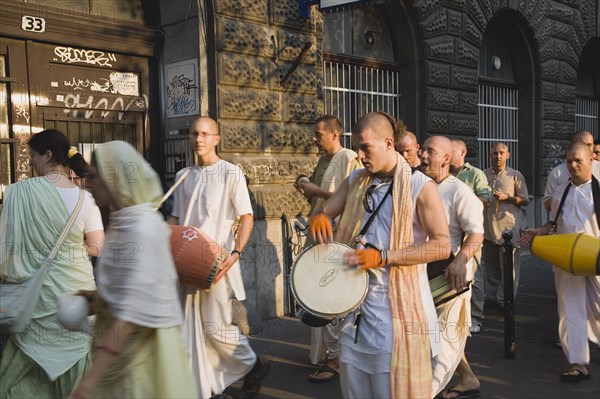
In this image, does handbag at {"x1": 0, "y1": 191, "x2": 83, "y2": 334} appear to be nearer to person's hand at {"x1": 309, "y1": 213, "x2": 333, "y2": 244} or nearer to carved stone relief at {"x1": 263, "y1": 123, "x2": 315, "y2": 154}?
person's hand at {"x1": 309, "y1": 213, "x2": 333, "y2": 244}

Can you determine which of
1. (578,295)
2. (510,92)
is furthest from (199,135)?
(510,92)

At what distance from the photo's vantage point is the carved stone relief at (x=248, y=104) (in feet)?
22.8

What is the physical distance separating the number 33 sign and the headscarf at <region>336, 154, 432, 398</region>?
401 centimetres

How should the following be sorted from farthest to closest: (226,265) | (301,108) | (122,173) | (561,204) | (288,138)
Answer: (301,108) → (288,138) → (561,204) → (226,265) → (122,173)

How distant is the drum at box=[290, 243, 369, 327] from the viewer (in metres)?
3.18

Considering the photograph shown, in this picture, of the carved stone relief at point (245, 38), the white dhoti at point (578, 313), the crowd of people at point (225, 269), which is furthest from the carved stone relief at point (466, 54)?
the white dhoti at point (578, 313)

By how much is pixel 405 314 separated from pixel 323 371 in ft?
7.81

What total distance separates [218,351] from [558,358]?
3220 millimetres

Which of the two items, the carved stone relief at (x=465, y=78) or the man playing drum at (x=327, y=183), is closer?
the man playing drum at (x=327, y=183)

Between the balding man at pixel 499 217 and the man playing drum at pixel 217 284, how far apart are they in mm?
4025

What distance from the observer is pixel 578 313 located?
17.9 ft

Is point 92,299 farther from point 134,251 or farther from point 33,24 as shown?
point 33,24

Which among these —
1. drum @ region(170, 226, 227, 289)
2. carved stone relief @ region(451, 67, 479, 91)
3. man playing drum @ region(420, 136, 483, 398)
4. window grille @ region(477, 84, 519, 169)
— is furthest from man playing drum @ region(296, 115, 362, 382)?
window grille @ region(477, 84, 519, 169)

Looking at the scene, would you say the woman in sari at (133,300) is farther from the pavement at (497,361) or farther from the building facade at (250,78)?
the building facade at (250,78)
